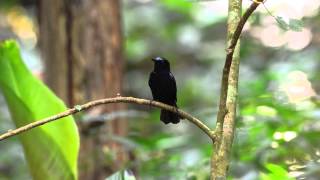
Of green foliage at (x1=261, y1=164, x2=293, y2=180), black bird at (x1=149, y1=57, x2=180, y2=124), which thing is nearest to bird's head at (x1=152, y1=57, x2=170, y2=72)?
black bird at (x1=149, y1=57, x2=180, y2=124)

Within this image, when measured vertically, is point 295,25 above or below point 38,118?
above

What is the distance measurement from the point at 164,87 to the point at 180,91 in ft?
11.3

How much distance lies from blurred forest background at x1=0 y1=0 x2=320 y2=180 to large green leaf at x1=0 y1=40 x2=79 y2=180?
18.9 inches

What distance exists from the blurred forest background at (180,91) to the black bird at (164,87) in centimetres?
34

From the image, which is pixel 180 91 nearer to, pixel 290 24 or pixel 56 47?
pixel 56 47

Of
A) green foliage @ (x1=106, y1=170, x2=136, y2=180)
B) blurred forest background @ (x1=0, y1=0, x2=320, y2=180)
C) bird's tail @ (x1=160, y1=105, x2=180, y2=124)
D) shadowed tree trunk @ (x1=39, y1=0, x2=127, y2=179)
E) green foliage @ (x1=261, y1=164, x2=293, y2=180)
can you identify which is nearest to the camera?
bird's tail @ (x1=160, y1=105, x2=180, y2=124)

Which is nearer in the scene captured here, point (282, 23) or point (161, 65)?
point (282, 23)

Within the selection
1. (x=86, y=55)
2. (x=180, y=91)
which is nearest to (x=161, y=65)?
(x=86, y=55)

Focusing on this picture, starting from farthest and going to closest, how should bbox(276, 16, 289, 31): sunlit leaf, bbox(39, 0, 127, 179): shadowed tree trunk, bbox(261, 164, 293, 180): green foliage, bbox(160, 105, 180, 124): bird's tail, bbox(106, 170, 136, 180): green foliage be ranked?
bbox(39, 0, 127, 179): shadowed tree trunk
bbox(261, 164, 293, 180): green foliage
bbox(106, 170, 136, 180): green foliage
bbox(160, 105, 180, 124): bird's tail
bbox(276, 16, 289, 31): sunlit leaf

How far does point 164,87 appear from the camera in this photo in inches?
64.6

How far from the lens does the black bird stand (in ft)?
5.40

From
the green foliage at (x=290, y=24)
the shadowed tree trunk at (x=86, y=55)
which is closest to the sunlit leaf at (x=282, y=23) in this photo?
the green foliage at (x=290, y=24)

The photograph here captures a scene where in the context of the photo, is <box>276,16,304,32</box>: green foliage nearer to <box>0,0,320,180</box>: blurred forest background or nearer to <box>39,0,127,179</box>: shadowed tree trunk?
<box>0,0,320,180</box>: blurred forest background

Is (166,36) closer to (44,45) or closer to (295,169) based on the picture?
(44,45)
